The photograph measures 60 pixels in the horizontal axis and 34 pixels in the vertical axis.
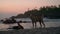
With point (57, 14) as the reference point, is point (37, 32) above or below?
above

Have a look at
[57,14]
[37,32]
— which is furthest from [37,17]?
[57,14]

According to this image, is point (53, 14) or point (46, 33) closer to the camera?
point (46, 33)

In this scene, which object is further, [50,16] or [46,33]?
[50,16]

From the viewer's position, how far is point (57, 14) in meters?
70.1

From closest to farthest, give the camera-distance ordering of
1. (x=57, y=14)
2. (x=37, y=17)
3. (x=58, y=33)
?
(x=58, y=33) < (x=37, y=17) < (x=57, y=14)

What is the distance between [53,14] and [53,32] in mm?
58160

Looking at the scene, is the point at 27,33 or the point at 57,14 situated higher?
the point at 27,33

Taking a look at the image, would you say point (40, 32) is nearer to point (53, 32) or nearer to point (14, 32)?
point (53, 32)

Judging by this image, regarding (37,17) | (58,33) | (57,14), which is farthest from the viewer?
(57,14)

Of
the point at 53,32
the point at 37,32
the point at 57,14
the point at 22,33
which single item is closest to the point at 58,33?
the point at 53,32

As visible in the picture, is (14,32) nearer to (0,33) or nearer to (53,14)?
(0,33)

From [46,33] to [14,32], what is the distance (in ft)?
7.21

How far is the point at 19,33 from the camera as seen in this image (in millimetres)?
14867

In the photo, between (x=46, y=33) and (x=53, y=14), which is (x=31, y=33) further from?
(x=53, y=14)
